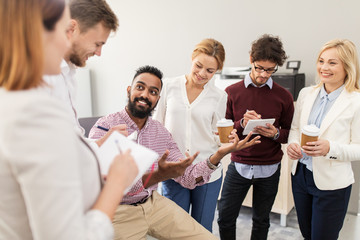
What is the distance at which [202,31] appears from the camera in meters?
3.55

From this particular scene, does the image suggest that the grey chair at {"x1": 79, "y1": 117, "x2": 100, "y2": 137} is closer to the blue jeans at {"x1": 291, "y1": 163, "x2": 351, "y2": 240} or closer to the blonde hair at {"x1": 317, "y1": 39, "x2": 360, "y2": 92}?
the blue jeans at {"x1": 291, "y1": 163, "x2": 351, "y2": 240}

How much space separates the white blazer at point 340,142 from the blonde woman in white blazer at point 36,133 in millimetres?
1383

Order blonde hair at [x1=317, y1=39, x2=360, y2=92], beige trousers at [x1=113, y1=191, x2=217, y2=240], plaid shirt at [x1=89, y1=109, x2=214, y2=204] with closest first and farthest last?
beige trousers at [x1=113, y1=191, x2=217, y2=240] < plaid shirt at [x1=89, y1=109, x2=214, y2=204] < blonde hair at [x1=317, y1=39, x2=360, y2=92]

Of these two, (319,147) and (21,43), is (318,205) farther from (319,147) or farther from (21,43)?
(21,43)

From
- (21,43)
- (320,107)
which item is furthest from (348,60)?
(21,43)


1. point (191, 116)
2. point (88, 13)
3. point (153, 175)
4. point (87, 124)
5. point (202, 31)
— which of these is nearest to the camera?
point (88, 13)

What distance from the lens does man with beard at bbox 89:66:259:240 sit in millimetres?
1320

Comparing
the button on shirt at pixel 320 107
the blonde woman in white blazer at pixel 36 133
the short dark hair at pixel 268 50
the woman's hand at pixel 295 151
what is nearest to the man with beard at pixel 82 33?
the blonde woman in white blazer at pixel 36 133

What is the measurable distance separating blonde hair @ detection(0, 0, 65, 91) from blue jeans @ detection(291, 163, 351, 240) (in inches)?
62.3

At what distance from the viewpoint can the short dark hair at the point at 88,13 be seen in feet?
3.75

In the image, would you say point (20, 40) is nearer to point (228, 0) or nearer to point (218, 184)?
point (218, 184)

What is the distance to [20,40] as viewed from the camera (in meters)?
0.54

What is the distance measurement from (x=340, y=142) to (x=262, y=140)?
45 centimetres

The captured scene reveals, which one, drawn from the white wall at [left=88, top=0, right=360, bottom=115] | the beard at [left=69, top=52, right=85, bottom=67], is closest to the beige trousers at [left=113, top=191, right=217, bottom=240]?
the beard at [left=69, top=52, right=85, bottom=67]
